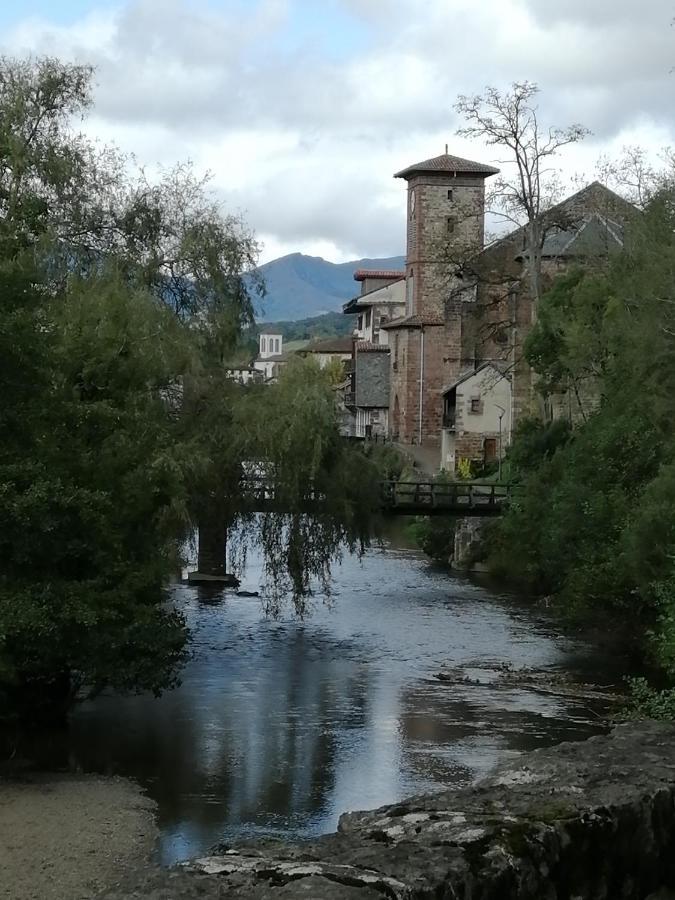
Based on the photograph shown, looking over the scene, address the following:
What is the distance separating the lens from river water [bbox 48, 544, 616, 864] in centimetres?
1872

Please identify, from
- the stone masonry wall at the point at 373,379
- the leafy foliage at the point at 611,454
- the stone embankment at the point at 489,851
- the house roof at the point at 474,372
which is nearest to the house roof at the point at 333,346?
the stone masonry wall at the point at 373,379

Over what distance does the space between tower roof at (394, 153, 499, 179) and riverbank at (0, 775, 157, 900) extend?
65.9 meters

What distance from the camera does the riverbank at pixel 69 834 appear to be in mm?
15086

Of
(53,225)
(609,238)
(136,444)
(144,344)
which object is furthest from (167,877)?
(609,238)

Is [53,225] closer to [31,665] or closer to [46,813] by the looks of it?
[31,665]

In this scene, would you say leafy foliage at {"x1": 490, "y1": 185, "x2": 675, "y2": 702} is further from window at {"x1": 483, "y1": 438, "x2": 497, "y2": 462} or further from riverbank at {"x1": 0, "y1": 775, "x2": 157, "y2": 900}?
window at {"x1": 483, "y1": 438, "x2": 497, "y2": 462}

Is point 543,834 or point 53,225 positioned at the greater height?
point 53,225

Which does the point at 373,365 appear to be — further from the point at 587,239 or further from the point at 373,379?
the point at 587,239

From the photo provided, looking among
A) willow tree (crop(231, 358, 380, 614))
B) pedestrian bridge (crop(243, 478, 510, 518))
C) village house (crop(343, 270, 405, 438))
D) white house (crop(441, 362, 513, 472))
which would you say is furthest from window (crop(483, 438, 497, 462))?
willow tree (crop(231, 358, 380, 614))

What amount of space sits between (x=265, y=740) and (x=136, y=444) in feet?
17.8

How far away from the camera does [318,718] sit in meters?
24.0

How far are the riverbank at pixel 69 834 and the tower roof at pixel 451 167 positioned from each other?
6595cm

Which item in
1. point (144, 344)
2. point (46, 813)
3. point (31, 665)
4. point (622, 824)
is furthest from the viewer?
point (144, 344)

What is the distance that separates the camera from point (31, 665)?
20.9 metres
